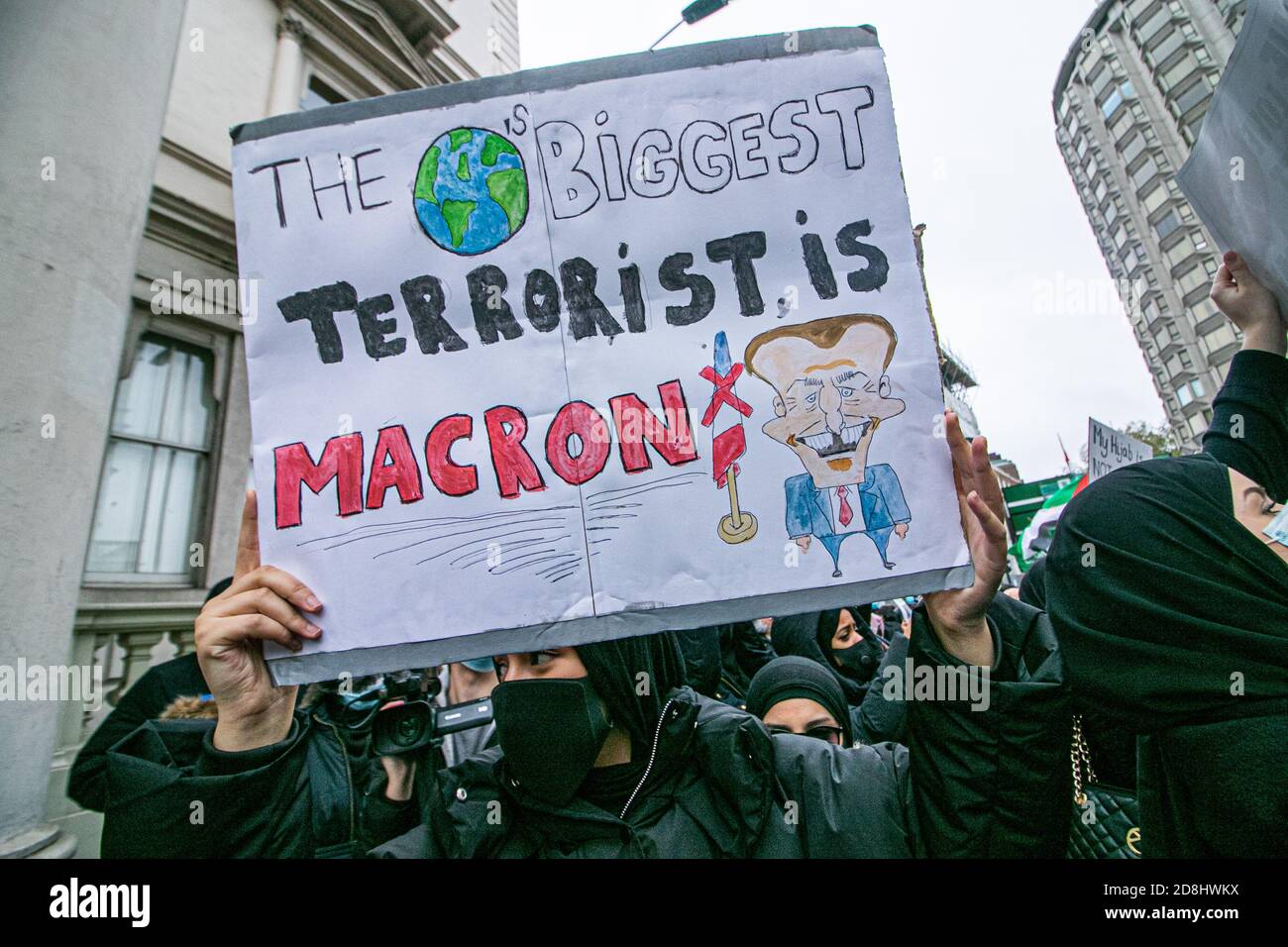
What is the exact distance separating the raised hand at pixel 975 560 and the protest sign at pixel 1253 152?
850mm

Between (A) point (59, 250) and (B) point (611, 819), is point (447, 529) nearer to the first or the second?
(B) point (611, 819)

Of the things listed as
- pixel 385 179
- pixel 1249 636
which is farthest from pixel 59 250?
pixel 1249 636

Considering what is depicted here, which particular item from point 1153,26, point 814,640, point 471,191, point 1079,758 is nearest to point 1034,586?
point 1079,758

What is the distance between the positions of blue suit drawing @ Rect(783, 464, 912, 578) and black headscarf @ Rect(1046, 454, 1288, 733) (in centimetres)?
37

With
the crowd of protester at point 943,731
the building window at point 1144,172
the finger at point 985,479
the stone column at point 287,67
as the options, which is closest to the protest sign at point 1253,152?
the crowd of protester at point 943,731

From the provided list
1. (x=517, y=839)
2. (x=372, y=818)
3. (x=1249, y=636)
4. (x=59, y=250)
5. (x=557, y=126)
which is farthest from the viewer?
(x=59, y=250)

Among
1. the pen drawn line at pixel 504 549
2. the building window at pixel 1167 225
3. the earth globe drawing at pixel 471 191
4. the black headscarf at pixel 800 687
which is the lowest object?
the black headscarf at pixel 800 687

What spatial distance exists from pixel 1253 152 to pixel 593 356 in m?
1.40

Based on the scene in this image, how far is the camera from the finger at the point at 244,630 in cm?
124

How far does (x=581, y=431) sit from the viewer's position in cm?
128

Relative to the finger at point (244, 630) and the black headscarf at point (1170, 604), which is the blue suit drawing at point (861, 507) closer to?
the black headscarf at point (1170, 604)

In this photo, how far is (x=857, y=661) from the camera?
10.5 feet

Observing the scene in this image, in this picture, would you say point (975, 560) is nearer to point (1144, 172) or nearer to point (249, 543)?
point (249, 543)

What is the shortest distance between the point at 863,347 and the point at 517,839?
4.34 feet
